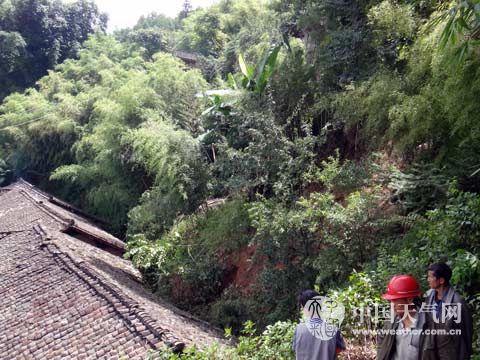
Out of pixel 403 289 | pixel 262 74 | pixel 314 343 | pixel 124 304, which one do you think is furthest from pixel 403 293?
pixel 262 74

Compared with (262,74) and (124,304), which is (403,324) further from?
(262,74)

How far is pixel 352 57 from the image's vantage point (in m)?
9.04

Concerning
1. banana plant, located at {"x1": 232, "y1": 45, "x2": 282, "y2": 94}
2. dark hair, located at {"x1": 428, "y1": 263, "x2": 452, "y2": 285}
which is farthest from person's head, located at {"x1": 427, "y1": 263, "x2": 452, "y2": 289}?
banana plant, located at {"x1": 232, "y1": 45, "x2": 282, "y2": 94}

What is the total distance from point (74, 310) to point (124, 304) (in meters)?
0.90

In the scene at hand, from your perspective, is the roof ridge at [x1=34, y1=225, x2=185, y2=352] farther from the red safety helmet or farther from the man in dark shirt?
the red safety helmet

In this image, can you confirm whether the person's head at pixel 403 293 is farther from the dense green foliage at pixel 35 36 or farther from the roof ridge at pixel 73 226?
the dense green foliage at pixel 35 36

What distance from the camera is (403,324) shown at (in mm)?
3191

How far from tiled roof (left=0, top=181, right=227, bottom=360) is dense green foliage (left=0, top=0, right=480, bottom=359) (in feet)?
3.40

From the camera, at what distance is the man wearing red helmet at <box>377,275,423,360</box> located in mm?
3121

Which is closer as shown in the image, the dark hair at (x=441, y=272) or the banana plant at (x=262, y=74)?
the dark hair at (x=441, y=272)

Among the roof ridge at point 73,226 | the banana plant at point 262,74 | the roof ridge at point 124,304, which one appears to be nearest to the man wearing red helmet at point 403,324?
the roof ridge at point 124,304

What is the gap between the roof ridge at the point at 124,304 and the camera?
561 centimetres

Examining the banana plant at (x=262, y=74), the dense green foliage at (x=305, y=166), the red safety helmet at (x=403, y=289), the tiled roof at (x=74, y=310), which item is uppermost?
the banana plant at (x=262, y=74)

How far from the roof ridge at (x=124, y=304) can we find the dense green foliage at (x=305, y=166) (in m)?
0.78
